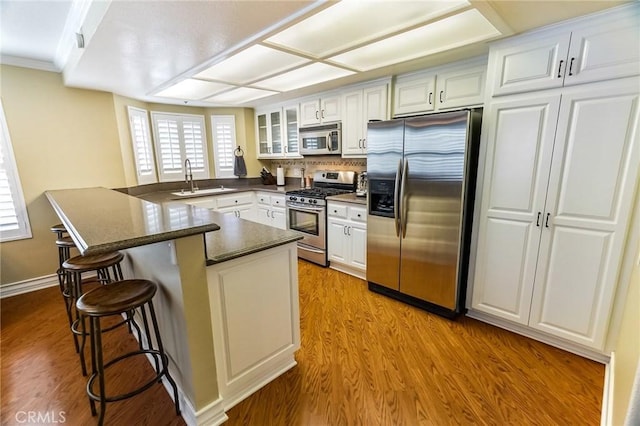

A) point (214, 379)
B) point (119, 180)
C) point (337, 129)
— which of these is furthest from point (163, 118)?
point (214, 379)

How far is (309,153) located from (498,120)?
2.38 metres

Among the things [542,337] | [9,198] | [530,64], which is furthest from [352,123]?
[9,198]

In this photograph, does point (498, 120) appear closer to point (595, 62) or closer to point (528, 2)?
point (595, 62)

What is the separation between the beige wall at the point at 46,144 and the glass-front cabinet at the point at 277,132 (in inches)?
82.2

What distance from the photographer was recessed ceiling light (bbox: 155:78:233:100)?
125 inches

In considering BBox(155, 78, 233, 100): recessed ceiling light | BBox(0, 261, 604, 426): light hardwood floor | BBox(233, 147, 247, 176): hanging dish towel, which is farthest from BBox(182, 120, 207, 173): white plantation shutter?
BBox(0, 261, 604, 426): light hardwood floor

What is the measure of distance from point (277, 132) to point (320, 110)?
1.07 meters

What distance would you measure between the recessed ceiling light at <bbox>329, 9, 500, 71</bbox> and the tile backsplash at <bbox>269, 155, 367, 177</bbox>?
138cm

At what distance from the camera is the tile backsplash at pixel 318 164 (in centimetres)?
393

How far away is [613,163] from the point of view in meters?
1.78

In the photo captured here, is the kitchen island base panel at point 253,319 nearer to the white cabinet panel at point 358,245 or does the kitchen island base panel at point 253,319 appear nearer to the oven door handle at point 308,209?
the white cabinet panel at point 358,245

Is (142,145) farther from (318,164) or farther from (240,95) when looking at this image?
(318,164)

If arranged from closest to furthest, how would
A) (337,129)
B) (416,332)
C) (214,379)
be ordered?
(214,379) < (416,332) < (337,129)

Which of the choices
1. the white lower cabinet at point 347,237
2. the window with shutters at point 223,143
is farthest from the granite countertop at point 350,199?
the window with shutters at point 223,143
